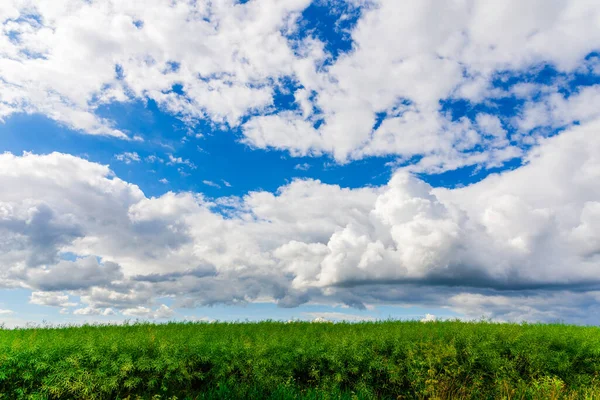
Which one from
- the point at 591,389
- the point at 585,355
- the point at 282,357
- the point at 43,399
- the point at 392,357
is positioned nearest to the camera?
the point at 43,399

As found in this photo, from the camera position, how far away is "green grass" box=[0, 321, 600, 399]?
32.7 ft

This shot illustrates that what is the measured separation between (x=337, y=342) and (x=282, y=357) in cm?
164

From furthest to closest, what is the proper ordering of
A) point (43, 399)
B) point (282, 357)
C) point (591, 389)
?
point (591, 389), point (282, 357), point (43, 399)

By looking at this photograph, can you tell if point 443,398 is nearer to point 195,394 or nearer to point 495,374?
point 495,374

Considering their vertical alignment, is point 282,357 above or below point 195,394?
above

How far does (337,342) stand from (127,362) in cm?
513

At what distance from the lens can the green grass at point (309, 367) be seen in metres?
9.95

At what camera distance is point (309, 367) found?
1113cm

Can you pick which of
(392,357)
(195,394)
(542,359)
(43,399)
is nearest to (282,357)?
(195,394)

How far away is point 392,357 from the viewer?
Result: 11656 mm

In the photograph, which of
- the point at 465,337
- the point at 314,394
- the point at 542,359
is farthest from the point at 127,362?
the point at 542,359

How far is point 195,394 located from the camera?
10.3m

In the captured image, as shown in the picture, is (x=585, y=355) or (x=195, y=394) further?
(x=585, y=355)

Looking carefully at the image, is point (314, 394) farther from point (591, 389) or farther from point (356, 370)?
point (591, 389)
